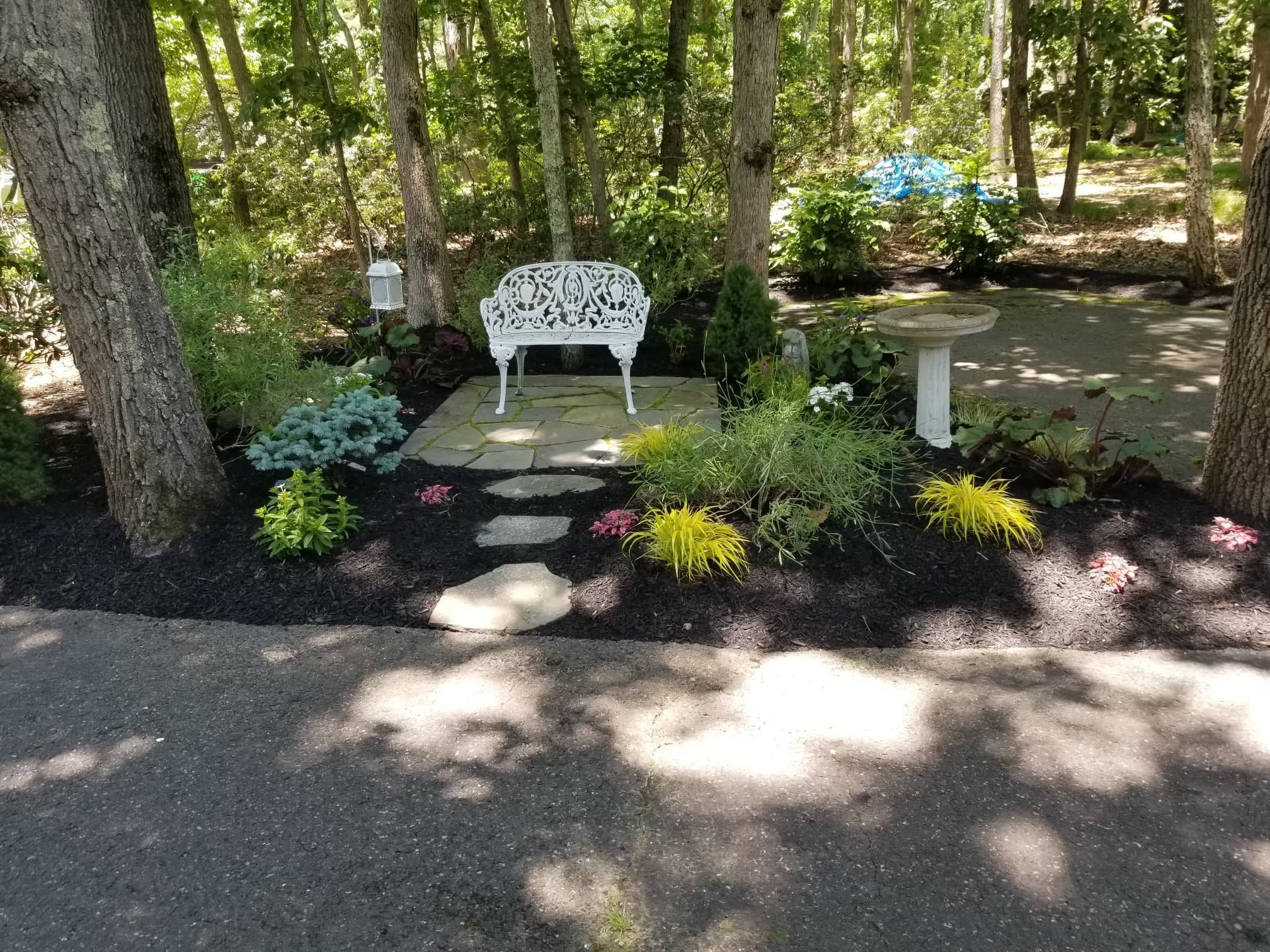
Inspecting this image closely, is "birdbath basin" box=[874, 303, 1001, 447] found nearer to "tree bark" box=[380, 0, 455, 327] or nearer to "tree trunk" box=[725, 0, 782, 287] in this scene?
"tree trunk" box=[725, 0, 782, 287]

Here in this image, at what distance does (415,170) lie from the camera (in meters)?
6.75

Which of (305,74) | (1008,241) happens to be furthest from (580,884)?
(1008,241)

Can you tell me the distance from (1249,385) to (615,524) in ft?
8.72

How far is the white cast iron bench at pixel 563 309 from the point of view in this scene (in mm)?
5855

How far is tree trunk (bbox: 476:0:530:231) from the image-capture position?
8449 mm

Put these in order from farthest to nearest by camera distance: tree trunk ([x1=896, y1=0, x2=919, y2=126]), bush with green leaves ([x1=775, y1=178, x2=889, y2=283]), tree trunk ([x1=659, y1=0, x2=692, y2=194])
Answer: tree trunk ([x1=896, y1=0, x2=919, y2=126]) → bush with green leaves ([x1=775, y1=178, x2=889, y2=283]) → tree trunk ([x1=659, y1=0, x2=692, y2=194])

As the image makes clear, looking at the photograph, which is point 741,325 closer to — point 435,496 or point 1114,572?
point 435,496

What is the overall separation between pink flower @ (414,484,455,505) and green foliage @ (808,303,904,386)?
7.99ft

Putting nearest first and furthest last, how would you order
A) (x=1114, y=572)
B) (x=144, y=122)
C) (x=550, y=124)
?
1. (x=1114, y=572)
2. (x=144, y=122)
3. (x=550, y=124)

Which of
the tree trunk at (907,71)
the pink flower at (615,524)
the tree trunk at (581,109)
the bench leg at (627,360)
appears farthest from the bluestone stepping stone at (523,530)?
the tree trunk at (907,71)

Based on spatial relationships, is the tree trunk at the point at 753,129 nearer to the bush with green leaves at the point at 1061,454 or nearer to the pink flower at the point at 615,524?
the bush with green leaves at the point at 1061,454

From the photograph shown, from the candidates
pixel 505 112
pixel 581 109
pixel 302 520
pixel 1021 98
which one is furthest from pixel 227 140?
pixel 1021 98

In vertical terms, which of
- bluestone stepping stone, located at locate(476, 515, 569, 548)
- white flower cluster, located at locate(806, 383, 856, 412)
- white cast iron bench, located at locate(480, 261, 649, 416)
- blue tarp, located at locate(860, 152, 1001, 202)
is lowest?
bluestone stepping stone, located at locate(476, 515, 569, 548)

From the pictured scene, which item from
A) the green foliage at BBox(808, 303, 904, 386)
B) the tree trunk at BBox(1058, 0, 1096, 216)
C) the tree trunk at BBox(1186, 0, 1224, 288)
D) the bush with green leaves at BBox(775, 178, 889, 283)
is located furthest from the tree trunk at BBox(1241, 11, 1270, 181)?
the green foliage at BBox(808, 303, 904, 386)
